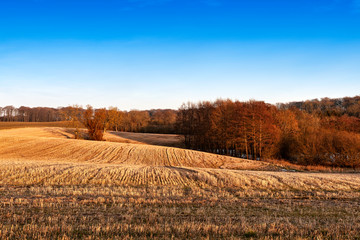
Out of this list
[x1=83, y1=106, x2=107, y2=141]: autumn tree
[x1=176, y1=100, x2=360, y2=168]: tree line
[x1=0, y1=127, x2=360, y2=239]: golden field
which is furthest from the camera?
[x1=83, y1=106, x2=107, y2=141]: autumn tree

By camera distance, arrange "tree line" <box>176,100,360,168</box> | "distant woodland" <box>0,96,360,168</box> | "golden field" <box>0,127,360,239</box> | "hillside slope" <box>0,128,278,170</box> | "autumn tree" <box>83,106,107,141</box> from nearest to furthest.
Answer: "golden field" <box>0,127,360,239</box> < "hillside slope" <box>0,128,278,170</box> < "tree line" <box>176,100,360,168</box> < "distant woodland" <box>0,96,360,168</box> < "autumn tree" <box>83,106,107,141</box>

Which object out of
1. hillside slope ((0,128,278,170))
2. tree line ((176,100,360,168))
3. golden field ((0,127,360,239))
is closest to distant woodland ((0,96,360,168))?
tree line ((176,100,360,168))

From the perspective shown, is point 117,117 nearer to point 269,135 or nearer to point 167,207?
point 269,135

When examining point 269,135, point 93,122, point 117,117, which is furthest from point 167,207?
point 117,117

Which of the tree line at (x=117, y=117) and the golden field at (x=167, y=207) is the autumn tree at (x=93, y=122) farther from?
the golden field at (x=167, y=207)

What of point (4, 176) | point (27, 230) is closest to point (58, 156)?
point (4, 176)

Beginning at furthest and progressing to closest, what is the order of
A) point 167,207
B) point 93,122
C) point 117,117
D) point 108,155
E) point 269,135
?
1. point 117,117
2. point 93,122
3. point 269,135
4. point 108,155
5. point 167,207

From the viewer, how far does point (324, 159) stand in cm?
4169

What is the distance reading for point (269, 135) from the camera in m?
43.1

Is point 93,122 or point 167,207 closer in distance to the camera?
point 167,207

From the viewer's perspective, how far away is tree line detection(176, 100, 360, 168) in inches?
1622

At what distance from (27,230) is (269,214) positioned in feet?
30.1

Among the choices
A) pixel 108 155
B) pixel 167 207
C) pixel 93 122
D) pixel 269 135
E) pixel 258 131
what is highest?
pixel 93 122

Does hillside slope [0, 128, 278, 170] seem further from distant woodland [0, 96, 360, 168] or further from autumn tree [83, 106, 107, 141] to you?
autumn tree [83, 106, 107, 141]
